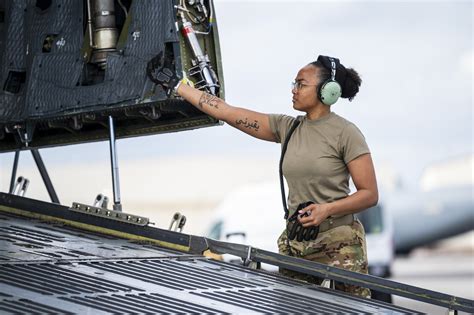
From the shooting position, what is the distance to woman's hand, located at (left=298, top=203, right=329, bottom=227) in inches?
254

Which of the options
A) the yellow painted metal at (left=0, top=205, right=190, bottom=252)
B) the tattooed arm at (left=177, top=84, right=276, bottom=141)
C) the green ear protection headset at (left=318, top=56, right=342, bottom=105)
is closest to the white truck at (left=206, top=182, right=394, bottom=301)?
the yellow painted metal at (left=0, top=205, right=190, bottom=252)

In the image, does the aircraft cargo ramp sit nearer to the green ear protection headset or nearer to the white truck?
the green ear protection headset

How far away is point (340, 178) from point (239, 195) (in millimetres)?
21951

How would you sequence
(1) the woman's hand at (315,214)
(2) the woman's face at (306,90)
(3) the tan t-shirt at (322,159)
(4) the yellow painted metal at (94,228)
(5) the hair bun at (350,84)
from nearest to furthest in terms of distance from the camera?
(1) the woman's hand at (315,214) → (3) the tan t-shirt at (322,159) → (2) the woman's face at (306,90) → (5) the hair bun at (350,84) → (4) the yellow painted metal at (94,228)

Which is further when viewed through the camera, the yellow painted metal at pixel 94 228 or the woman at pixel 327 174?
the yellow painted metal at pixel 94 228

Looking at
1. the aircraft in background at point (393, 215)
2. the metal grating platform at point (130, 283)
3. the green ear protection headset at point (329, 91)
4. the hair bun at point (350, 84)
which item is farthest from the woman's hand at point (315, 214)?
the aircraft in background at point (393, 215)

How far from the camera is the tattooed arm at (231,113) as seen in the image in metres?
6.94

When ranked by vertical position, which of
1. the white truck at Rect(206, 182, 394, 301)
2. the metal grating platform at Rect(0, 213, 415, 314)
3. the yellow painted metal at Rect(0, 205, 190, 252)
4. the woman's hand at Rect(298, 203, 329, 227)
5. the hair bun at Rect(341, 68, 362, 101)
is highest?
the white truck at Rect(206, 182, 394, 301)

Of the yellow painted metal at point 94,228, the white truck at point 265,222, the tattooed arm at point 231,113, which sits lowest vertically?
the yellow painted metal at point 94,228

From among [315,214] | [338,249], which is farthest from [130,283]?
[338,249]

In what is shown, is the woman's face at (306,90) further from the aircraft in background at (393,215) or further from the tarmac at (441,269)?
the tarmac at (441,269)

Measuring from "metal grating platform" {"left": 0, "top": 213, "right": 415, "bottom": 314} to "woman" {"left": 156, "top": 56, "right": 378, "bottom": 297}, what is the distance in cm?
30

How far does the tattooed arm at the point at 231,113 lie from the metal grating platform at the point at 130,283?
0.73 m

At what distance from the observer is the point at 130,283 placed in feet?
18.9
